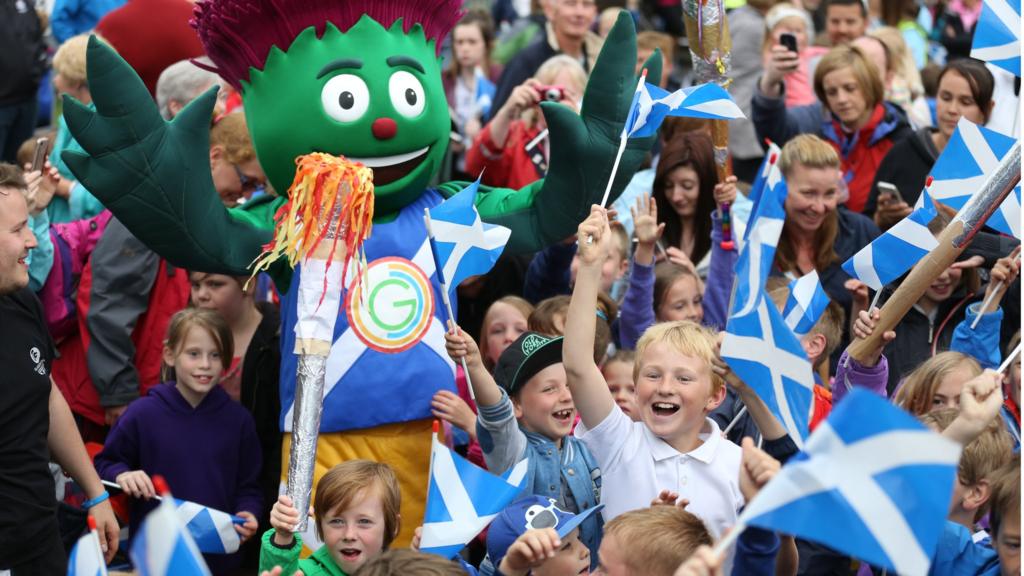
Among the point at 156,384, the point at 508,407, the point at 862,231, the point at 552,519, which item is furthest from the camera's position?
the point at 862,231

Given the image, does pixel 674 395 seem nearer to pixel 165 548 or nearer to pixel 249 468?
pixel 165 548

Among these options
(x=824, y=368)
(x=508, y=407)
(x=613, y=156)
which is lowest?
(x=824, y=368)

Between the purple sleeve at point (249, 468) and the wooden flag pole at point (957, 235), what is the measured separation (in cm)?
216

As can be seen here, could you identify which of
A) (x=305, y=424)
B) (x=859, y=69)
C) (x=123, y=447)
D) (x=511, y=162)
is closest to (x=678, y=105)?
(x=305, y=424)

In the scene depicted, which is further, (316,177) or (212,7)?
(212,7)

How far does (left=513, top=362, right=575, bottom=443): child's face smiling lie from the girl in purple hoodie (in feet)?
3.66

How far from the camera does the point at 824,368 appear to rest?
5.37 metres

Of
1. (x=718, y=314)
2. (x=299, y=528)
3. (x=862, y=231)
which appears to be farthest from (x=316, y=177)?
(x=862, y=231)

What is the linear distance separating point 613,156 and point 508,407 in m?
0.99

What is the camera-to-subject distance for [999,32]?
4324mm

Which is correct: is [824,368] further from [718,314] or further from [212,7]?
[212,7]

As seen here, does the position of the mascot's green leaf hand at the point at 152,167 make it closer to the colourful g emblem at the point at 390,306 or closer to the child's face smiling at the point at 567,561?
the colourful g emblem at the point at 390,306

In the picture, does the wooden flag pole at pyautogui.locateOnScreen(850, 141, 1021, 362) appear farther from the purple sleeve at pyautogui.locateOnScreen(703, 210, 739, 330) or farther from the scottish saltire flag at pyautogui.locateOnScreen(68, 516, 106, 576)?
the scottish saltire flag at pyautogui.locateOnScreen(68, 516, 106, 576)

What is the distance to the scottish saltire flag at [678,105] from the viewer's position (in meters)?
4.32
